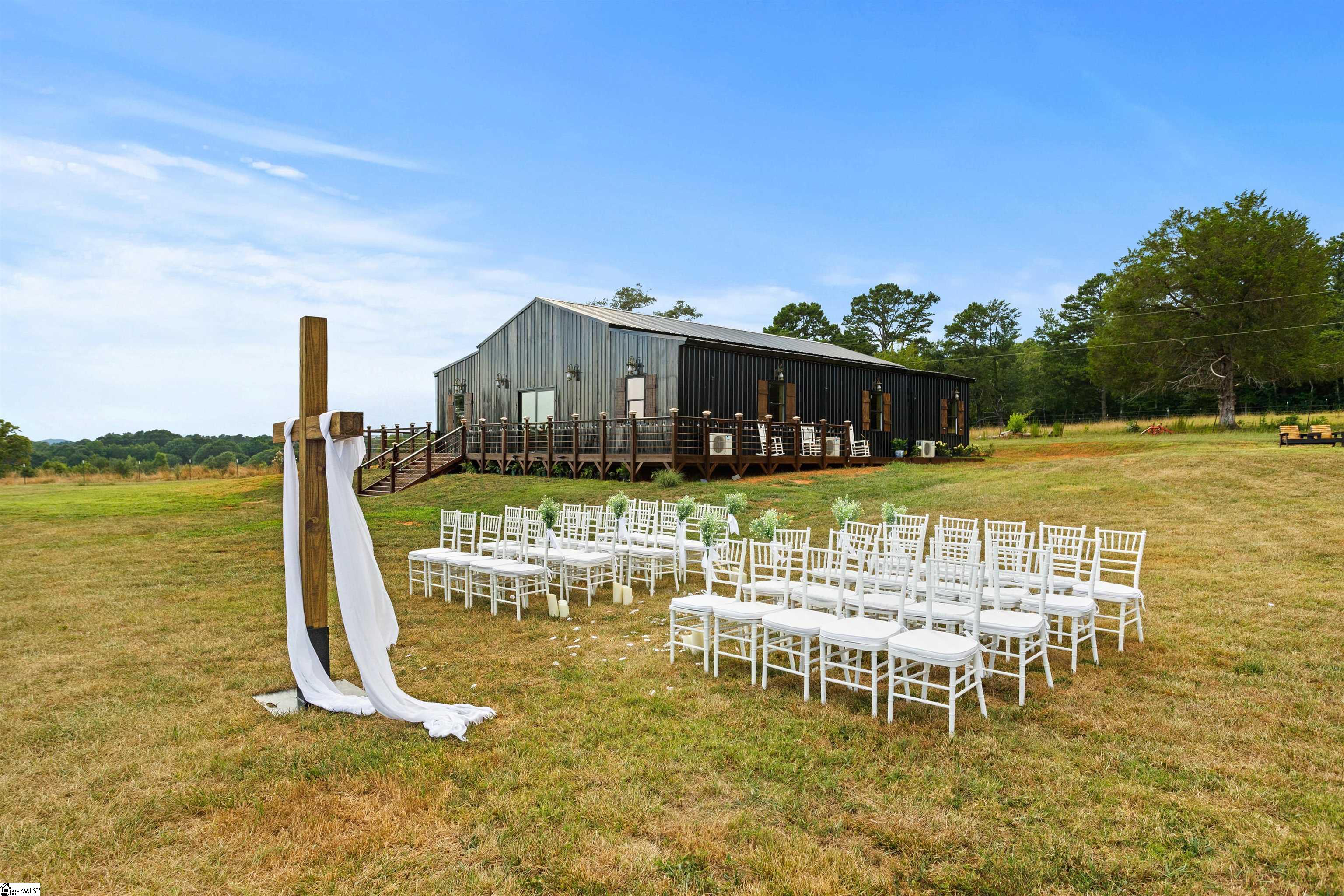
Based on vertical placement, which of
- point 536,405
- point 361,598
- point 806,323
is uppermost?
point 806,323

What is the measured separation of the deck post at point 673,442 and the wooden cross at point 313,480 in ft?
43.4

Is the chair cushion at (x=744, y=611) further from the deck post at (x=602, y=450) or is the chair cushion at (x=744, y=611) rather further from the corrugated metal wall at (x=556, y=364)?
the corrugated metal wall at (x=556, y=364)

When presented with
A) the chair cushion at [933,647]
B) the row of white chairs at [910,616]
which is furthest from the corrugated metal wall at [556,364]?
the chair cushion at [933,647]

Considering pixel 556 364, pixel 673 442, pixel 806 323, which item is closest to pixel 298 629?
pixel 673 442

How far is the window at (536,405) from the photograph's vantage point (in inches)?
951

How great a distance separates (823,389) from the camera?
23672 millimetres

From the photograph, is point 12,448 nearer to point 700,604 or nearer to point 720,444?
point 720,444

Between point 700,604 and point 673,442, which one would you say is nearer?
point 700,604

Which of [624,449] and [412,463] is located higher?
[624,449]

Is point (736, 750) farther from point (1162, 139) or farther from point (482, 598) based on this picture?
point (1162, 139)

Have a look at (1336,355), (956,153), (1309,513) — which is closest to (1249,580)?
(1309,513)

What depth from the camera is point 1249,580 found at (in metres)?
8.22

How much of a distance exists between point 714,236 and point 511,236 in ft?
32.9

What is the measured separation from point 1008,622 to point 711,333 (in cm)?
2020
